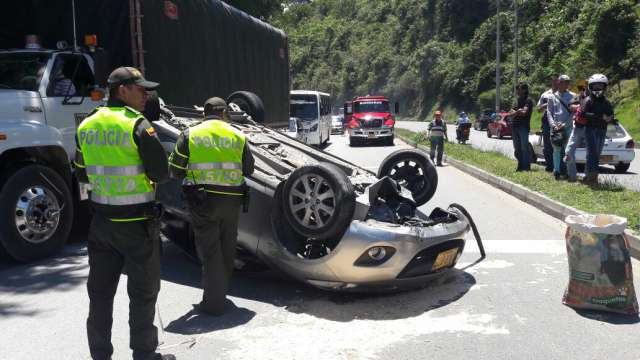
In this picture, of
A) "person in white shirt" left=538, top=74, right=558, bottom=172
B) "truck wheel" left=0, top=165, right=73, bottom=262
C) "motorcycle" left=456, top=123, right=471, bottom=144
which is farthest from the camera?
"motorcycle" left=456, top=123, right=471, bottom=144

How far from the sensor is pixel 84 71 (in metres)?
7.43

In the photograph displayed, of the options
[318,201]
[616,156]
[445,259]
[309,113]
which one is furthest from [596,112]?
[309,113]

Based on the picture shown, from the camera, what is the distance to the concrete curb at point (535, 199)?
22.1 ft

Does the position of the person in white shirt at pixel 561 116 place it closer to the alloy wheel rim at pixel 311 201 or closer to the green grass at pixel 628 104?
the alloy wheel rim at pixel 311 201

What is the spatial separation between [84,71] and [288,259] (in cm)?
389

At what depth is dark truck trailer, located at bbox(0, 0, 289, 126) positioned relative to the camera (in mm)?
7773

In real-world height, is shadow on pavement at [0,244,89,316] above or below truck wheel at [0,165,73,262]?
below

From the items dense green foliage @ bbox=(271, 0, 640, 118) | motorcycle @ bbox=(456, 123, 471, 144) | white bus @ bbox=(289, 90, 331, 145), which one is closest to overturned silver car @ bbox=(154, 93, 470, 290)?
white bus @ bbox=(289, 90, 331, 145)

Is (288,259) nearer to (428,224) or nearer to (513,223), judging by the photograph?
(428,224)

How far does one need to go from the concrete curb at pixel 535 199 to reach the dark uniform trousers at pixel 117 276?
5.21 metres

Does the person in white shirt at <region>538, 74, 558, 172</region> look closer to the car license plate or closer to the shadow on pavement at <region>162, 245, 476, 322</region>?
the shadow on pavement at <region>162, 245, 476, 322</region>

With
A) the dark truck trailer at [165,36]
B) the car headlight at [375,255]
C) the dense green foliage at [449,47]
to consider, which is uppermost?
the dense green foliage at [449,47]

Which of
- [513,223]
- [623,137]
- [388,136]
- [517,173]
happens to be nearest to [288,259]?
[513,223]

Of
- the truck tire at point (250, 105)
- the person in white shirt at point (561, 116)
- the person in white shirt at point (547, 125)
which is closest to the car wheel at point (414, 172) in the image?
the truck tire at point (250, 105)
